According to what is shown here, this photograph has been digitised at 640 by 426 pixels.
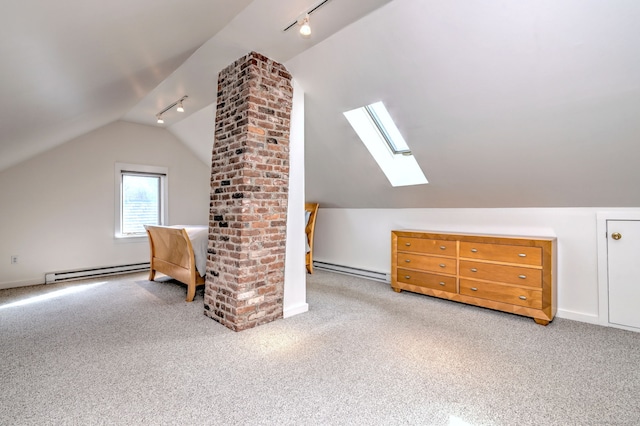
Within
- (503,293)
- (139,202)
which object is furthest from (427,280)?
(139,202)

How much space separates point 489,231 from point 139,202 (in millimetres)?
5371

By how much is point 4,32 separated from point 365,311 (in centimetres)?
323

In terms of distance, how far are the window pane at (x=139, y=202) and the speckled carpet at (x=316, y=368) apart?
213cm

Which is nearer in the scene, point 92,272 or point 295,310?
point 295,310

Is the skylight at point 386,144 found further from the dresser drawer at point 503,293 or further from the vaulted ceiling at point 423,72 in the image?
the dresser drawer at point 503,293

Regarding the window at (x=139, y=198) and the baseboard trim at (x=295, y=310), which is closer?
the baseboard trim at (x=295, y=310)

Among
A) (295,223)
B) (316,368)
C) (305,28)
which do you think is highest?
(305,28)

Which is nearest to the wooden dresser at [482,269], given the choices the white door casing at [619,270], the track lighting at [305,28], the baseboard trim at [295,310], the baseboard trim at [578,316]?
the baseboard trim at [578,316]

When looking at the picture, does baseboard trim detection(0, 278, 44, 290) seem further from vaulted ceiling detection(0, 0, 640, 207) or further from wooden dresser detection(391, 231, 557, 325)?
wooden dresser detection(391, 231, 557, 325)

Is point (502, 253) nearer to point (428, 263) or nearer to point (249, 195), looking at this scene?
point (428, 263)

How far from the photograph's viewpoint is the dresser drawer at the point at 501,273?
3.05m

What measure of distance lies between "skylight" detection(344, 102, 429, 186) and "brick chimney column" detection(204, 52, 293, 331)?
2.96ft

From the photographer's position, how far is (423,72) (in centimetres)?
262

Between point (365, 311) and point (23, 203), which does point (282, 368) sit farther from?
point (23, 203)
